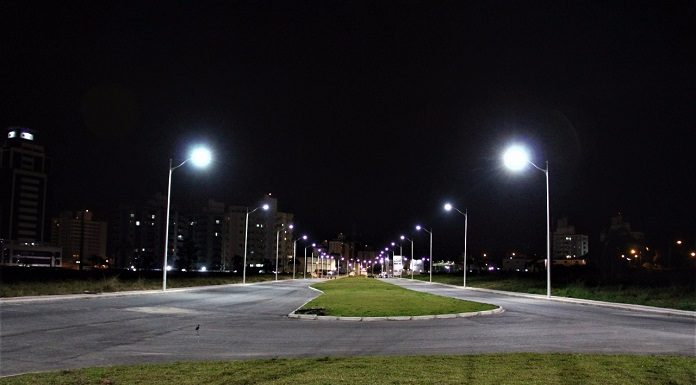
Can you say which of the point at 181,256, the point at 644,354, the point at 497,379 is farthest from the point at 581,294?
the point at 181,256

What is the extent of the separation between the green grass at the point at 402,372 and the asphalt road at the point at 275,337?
4.70 ft

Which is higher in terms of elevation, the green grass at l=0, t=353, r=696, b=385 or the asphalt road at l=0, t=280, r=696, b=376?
the green grass at l=0, t=353, r=696, b=385

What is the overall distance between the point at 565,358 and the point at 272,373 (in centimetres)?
521

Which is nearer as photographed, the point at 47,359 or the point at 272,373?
the point at 272,373

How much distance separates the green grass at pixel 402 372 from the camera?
905 cm

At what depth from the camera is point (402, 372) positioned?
9.83m

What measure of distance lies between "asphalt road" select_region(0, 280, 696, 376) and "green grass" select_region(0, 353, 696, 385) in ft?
4.70

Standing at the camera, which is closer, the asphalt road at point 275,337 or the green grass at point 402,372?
the green grass at point 402,372

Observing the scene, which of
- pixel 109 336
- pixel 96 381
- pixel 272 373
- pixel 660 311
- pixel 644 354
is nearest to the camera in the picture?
pixel 96 381

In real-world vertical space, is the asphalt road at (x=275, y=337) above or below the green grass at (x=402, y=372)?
below

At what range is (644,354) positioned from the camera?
12.7m

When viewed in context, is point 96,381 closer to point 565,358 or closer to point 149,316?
point 565,358

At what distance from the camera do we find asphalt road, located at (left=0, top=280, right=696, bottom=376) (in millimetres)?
12484

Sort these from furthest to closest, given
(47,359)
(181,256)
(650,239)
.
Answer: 1. (181,256)
2. (650,239)
3. (47,359)
